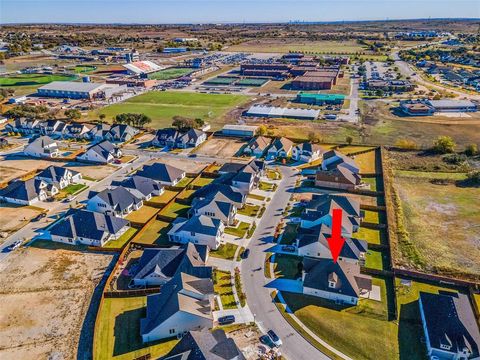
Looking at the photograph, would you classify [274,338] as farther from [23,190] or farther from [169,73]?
[169,73]

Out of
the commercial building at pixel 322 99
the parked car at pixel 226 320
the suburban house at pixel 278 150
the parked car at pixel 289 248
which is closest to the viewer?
the parked car at pixel 226 320

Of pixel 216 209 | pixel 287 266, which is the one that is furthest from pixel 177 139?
pixel 287 266

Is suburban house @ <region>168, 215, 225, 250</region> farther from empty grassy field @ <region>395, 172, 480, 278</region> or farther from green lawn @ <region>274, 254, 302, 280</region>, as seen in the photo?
empty grassy field @ <region>395, 172, 480, 278</region>

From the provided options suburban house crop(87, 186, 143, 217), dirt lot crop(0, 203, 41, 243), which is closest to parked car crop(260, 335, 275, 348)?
suburban house crop(87, 186, 143, 217)

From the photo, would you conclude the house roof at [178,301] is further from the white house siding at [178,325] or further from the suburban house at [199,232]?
the suburban house at [199,232]

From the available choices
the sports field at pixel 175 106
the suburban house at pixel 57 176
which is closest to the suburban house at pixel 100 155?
the suburban house at pixel 57 176

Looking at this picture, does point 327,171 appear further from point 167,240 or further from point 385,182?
point 167,240

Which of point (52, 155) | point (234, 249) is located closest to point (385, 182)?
point (234, 249)
